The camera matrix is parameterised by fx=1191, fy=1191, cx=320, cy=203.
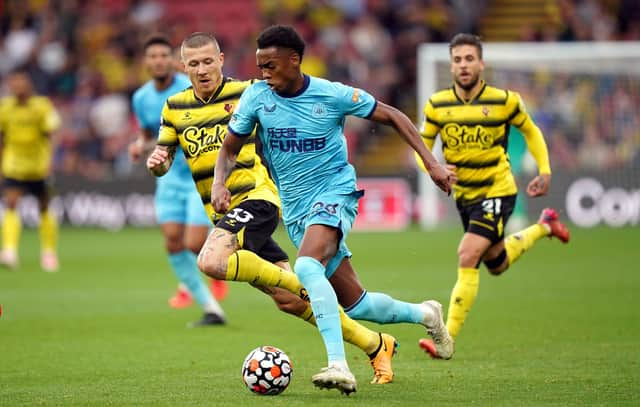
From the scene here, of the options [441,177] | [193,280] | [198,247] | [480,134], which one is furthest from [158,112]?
[441,177]

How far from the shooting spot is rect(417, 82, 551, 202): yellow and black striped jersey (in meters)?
9.77

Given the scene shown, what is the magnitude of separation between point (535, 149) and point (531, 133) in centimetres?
14

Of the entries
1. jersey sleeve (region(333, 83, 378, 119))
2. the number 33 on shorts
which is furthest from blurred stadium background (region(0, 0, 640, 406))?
jersey sleeve (region(333, 83, 378, 119))

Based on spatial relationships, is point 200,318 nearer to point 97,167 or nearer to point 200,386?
point 200,386

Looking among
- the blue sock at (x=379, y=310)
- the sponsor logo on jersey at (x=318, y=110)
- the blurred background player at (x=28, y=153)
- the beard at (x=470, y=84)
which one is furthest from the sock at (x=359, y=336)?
the blurred background player at (x=28, y=153)

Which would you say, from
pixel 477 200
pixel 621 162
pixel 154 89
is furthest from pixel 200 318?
pixel 621 162

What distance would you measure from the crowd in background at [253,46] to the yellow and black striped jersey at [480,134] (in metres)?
13.6

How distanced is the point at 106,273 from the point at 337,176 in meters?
9.67

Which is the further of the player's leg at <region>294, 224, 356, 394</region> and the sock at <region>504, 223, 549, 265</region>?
the sock at <region>504, 223, 549, 265</region>

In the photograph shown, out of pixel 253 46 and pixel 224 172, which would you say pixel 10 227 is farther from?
pixel 253 46

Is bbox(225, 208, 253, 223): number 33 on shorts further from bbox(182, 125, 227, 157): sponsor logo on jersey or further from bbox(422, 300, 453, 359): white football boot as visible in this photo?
bbox(422, 300, 453, 359): white football boot

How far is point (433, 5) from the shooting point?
2700 cm

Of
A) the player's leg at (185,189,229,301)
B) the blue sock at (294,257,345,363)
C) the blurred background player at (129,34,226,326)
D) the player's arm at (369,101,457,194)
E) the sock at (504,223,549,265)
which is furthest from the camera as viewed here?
the blurred background player at (129,34,226,326)

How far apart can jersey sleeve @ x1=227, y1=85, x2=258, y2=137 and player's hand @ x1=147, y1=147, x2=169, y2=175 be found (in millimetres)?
954
